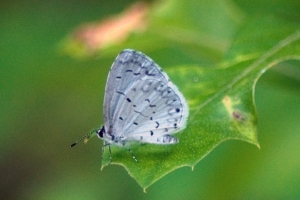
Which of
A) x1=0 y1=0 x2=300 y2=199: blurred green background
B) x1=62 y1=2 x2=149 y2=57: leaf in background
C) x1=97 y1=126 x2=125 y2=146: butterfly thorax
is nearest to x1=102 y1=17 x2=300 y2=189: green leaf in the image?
x1=97 y1=126 x2=125 y2=146: butterfly thorax

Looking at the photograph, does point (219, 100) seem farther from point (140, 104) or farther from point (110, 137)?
point (110, 137)

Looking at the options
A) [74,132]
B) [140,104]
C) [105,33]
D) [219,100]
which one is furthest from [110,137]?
[74,132]

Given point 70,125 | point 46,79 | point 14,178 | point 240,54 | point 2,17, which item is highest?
point 240,54

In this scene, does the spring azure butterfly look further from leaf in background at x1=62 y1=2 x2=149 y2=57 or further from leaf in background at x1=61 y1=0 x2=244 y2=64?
leaf in background at x1=62 y1=2 x2=149 y2=57

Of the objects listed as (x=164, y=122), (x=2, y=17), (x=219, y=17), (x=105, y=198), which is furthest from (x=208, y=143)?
(x=2, y=17)

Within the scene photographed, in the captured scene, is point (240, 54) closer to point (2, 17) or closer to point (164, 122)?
point (164, 122)

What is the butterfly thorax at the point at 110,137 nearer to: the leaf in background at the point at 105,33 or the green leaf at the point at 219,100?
the green leaf at the point at 219,100
